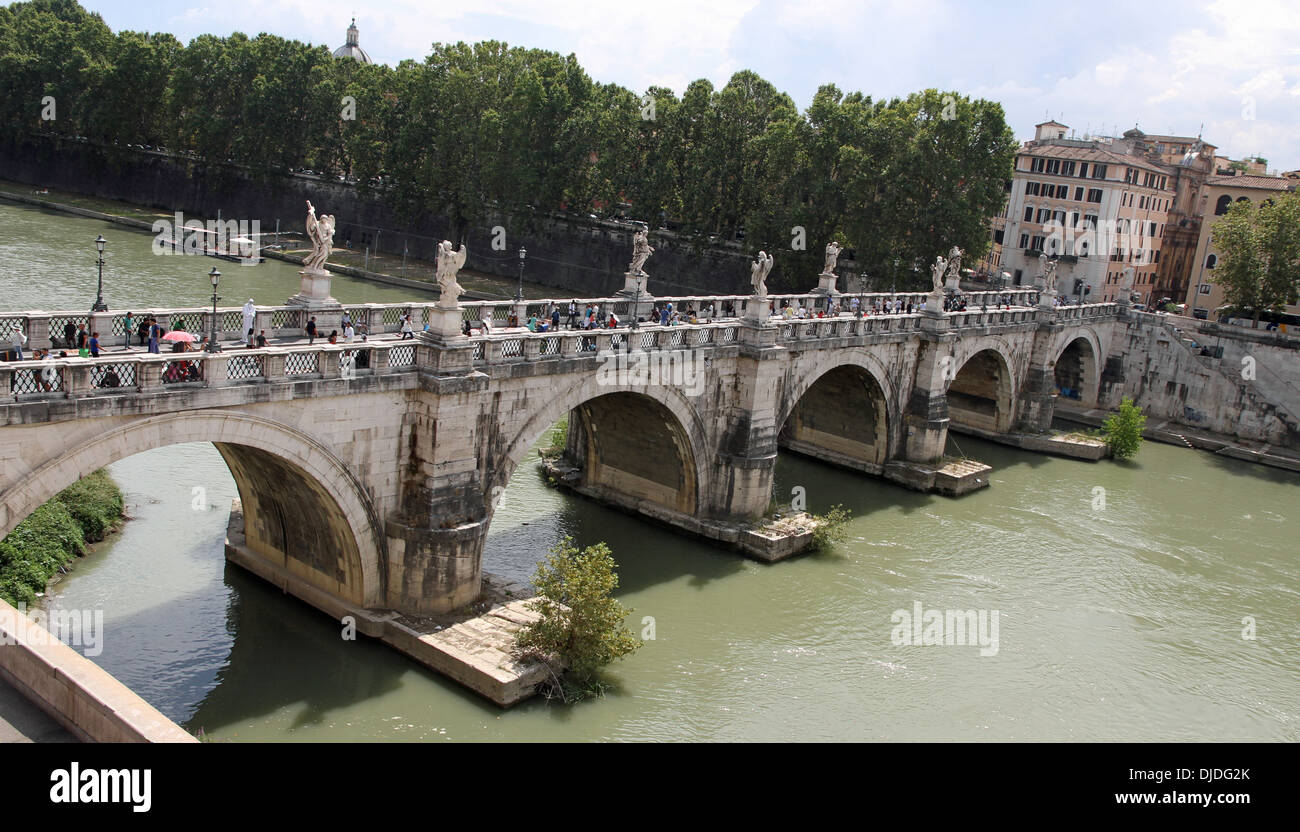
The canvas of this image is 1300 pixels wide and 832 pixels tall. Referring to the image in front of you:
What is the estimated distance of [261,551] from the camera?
23.3 m

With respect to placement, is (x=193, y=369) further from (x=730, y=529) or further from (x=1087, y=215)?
(x=1087, y=215)

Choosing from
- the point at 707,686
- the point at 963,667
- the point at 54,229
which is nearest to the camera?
the point at 707,686

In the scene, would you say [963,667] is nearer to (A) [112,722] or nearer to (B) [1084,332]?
(A) [112,722]

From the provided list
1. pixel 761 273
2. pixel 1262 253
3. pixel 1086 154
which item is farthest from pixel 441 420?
pixel 1086 154

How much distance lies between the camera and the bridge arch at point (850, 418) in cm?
3606

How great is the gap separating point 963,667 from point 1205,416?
103 ft

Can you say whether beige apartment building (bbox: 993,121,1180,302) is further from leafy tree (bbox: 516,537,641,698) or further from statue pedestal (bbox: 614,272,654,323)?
leafy tree (bbox: 516,537,641,698)

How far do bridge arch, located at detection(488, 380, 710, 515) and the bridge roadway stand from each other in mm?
63

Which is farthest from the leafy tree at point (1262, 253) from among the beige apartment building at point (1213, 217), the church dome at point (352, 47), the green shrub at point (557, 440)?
the church dome at point (352, 47)

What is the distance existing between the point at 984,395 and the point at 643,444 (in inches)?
802

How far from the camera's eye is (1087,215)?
64625 mm

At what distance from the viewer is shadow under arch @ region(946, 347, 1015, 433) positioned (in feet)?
143

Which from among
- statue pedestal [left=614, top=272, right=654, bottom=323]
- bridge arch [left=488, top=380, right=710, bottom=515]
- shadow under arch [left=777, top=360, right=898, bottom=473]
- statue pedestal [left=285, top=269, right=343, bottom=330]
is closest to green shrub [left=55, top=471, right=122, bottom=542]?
statue pedestal [left=285, top=269, right=343, bottom=330]

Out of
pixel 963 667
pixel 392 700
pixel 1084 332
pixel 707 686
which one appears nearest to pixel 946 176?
pixel 1084 332
